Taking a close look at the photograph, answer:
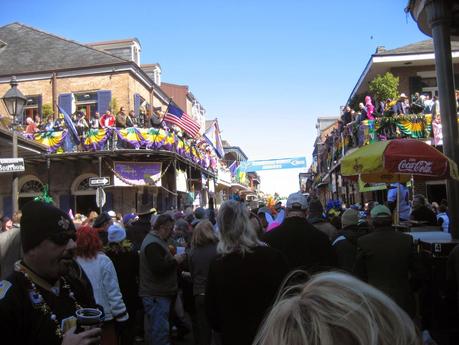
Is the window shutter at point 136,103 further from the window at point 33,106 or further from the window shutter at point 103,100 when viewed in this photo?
the window at point 33,106

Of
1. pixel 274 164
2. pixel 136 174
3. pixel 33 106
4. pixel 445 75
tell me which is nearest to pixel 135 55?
pixel 33 106

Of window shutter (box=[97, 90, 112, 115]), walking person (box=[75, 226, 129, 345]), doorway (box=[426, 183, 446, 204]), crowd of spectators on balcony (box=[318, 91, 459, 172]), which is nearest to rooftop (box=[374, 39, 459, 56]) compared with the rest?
crowd of spectators on balcony (box=[318, 91, 459, 172])

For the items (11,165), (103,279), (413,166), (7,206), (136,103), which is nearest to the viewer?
(103,279)

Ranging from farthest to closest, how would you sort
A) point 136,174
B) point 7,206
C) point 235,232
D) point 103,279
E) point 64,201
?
point 64,201
point 7,206
point 136,174
point 103,279
point 235,232

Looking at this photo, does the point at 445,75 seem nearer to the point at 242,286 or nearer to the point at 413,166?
the point at 413,166

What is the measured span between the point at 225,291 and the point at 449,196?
4339 millimetres

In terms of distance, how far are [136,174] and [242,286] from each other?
58.8ft

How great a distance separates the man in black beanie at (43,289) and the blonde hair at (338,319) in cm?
130

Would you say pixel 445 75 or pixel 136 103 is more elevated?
pixel 136 103

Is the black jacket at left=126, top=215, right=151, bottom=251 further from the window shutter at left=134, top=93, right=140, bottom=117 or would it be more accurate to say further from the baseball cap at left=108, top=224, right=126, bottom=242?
the window shutter at left=134, top=93, right=140, bottom=117

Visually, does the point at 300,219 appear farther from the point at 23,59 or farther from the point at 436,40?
the point at 23,59

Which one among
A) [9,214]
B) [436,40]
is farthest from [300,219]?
[9,214]

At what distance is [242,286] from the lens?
3396mm

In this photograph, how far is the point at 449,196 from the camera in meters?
6.38
